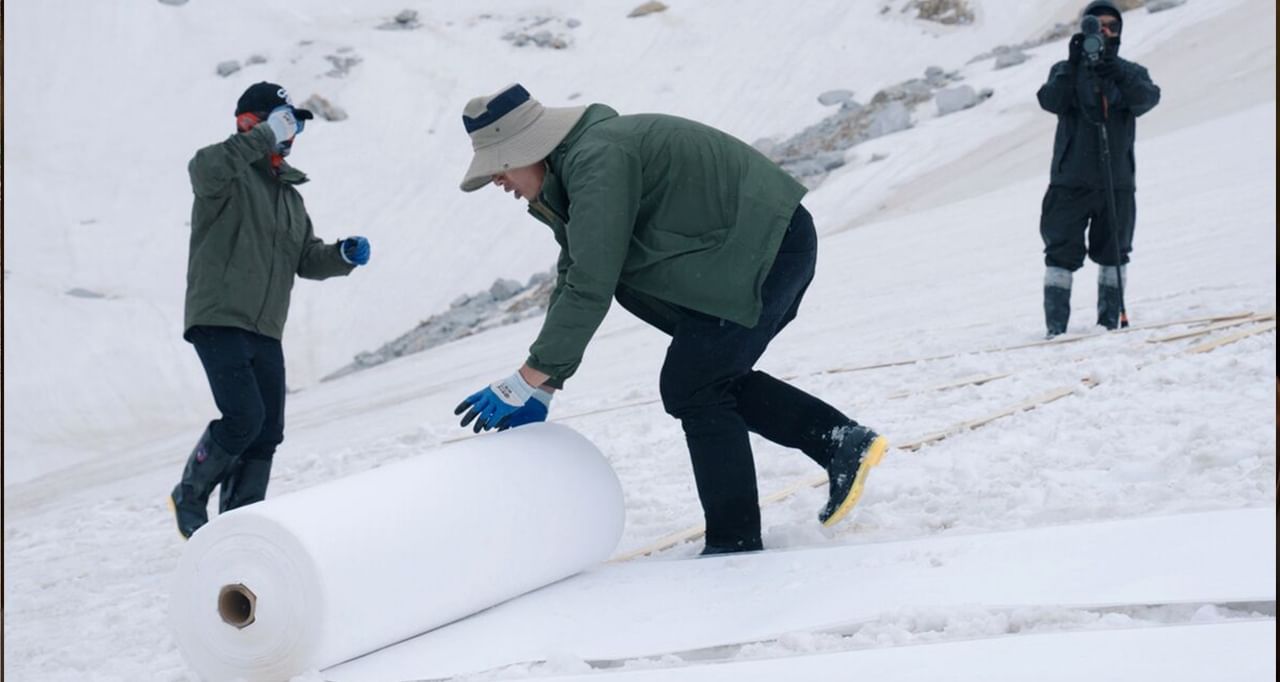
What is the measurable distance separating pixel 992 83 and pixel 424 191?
7405mm

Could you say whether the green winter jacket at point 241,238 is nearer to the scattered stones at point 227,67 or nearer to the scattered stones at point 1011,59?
the scattered stones at point 1011,59

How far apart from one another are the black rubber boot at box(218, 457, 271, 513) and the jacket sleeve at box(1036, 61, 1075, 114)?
149 inches

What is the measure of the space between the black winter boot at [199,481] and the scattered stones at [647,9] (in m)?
21.3

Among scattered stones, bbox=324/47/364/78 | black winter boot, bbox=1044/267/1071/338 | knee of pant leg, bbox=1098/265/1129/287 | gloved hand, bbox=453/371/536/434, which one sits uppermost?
gloved hand, bbox=453/371/536/434

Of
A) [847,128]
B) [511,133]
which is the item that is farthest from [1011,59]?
[511,133]

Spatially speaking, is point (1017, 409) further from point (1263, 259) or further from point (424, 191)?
point (424, 191)

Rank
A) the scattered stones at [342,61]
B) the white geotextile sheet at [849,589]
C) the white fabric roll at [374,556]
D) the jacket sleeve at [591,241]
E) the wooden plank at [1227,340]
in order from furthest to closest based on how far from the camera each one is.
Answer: the scattered stones at [342,61]
the wooden plank at [1227,340]
the jacket sleeve at [591,241]
the white fabric roll at [374,556]
the white geotextile sheet at [849,589]

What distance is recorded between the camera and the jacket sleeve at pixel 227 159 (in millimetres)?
4355

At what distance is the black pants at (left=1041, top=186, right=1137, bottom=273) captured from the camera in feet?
21.3

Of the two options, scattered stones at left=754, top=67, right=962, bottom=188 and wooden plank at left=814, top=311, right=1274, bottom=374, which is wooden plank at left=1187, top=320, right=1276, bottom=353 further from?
scattered stones at left=754, top=67, right=962, bottom=188

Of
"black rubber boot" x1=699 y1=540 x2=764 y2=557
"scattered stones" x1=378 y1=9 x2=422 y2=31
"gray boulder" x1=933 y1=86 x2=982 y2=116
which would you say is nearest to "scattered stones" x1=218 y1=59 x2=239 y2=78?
"scattered stones" x1=378 y1=9 x2=422 y2=31

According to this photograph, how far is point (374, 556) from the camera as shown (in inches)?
117

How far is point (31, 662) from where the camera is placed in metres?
3.49

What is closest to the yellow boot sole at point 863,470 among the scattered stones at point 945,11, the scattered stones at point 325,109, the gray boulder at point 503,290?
the gray boulder at point 503,290
